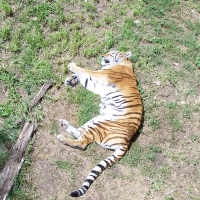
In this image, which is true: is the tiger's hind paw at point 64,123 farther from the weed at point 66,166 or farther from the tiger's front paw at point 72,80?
the tiger's front paw at point 72,80

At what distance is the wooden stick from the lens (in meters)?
5.02

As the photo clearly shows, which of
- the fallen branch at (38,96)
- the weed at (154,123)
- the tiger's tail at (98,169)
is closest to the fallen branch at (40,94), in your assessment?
the fallen branch at (38,96)

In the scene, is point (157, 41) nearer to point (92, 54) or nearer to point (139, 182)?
point (92, 54)

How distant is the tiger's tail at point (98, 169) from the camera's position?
17.3 ft

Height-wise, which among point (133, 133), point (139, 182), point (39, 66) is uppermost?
point (39, 66)

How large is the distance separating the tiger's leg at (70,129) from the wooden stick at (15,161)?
457mm

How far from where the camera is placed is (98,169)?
550 centimetres

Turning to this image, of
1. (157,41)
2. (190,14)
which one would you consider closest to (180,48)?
(157,41)

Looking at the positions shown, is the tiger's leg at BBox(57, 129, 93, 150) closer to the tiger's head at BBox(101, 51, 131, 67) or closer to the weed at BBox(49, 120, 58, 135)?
the weed at BBox(49, 120, 58, 135)

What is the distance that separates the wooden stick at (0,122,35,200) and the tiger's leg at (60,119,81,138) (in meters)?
0.46

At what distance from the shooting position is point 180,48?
7.66 meters

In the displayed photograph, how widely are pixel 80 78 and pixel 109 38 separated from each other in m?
1.19

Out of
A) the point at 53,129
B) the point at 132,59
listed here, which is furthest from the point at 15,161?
the point at 132,59

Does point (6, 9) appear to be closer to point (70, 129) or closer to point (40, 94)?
point (40, 94)
